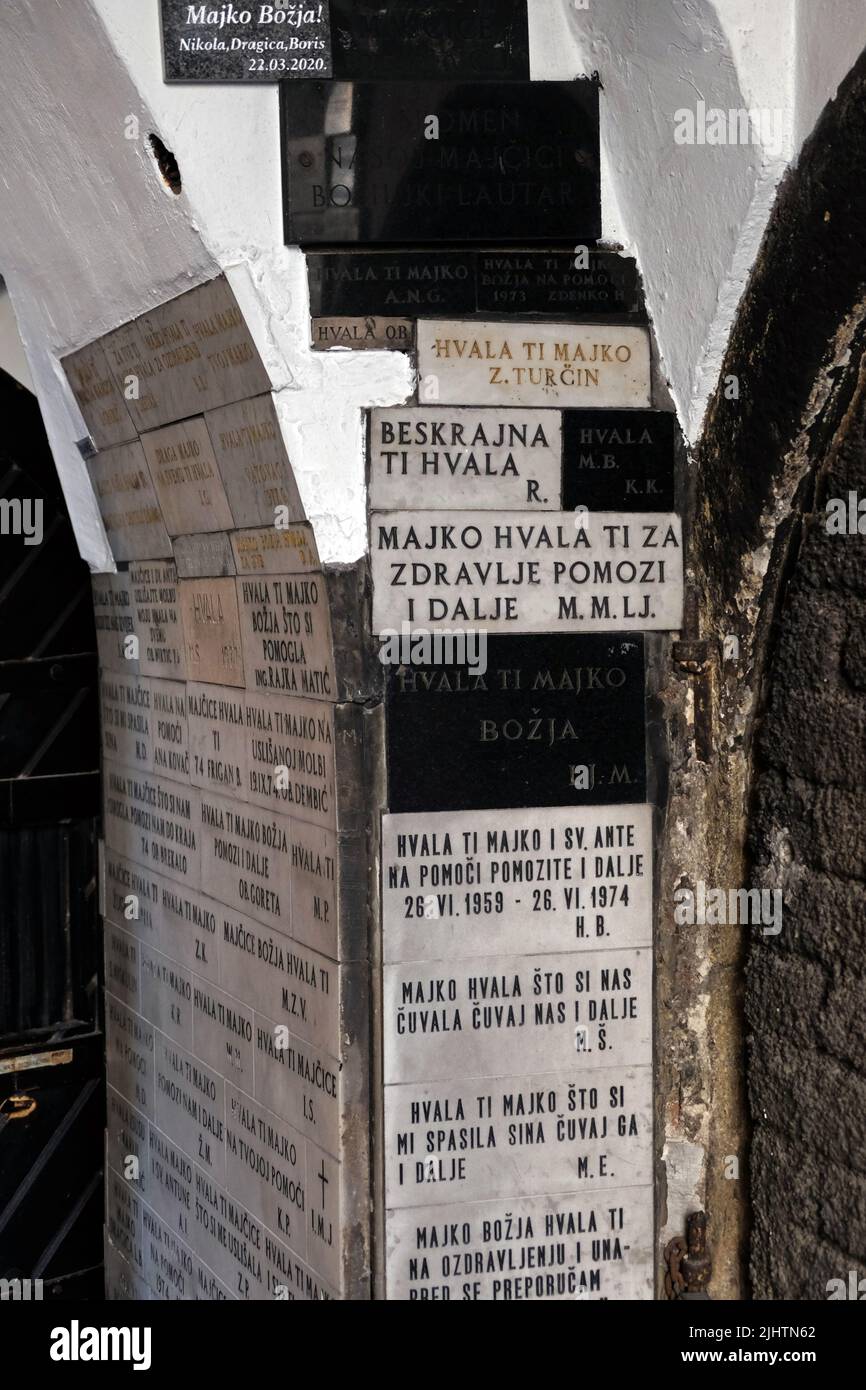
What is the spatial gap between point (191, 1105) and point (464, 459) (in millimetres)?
1731

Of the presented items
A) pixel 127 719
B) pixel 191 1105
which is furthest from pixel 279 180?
pixel 191 1105

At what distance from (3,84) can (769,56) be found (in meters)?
1.53

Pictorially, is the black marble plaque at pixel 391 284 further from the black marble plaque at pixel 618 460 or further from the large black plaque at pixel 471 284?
the black marble plaque at pixel 618 460

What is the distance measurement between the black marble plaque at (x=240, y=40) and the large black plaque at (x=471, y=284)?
1.14ft

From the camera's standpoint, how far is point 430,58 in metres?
2.73

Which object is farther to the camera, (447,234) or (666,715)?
(666,715)

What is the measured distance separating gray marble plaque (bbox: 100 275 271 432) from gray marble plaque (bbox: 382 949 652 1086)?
46.3 inches

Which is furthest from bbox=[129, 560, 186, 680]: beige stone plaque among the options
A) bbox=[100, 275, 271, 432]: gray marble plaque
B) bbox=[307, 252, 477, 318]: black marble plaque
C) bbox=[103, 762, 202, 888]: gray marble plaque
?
bbox=[307, 252, 477, 318]: black marble plaque

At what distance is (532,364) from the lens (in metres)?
2.80

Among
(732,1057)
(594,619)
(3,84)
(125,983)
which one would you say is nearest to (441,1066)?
(732,1057)

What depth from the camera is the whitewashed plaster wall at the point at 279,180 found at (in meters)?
2.58

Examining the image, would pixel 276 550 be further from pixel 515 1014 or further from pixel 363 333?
pixel 515 1014

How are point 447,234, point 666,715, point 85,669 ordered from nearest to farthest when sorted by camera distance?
1. point 447,234
2. point 666,715
3. point 85,669
